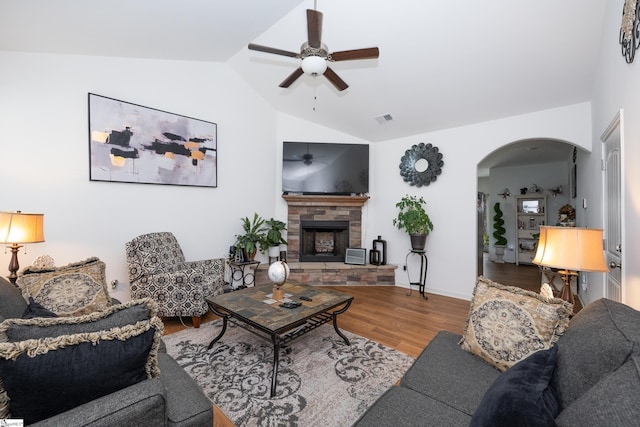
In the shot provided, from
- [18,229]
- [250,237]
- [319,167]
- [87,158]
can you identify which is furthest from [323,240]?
[18,229]

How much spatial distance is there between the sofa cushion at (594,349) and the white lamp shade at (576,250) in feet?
1.68

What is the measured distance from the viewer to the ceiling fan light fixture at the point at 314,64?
2244 millimetres

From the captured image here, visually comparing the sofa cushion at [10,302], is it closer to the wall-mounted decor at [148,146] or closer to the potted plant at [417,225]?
the wall-mounted decor at [148,146]

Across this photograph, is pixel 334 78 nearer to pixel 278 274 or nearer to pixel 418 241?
pixel 278 274

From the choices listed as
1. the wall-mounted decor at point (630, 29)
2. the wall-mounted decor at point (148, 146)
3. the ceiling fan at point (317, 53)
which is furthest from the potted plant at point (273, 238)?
the wall-mounted decor at point (630, 29)

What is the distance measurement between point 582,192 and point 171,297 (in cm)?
560

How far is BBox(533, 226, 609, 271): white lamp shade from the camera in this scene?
4.85ft

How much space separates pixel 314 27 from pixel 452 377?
2.50 meters

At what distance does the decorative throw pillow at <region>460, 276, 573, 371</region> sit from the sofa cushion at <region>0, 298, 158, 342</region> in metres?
1.59

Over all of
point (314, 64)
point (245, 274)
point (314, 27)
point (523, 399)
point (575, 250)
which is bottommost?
point (245, 274)

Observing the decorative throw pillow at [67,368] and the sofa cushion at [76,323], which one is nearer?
the decorative throw pillow at [67,368]

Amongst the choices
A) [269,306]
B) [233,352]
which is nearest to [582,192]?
[269,306]

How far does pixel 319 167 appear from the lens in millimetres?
4680

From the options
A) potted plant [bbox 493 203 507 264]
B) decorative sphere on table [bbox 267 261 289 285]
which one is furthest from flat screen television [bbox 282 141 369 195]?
potted plant [bbox 493 203 507 264]
